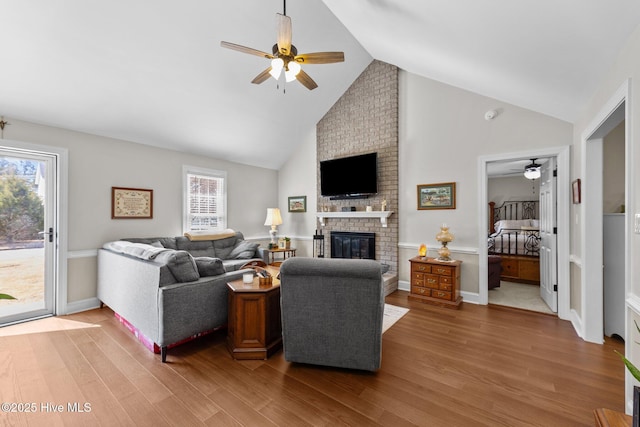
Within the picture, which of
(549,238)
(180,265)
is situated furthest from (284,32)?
(549,238)

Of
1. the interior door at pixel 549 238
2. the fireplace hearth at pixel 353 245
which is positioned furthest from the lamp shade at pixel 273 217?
the interior door at pixel 549 238

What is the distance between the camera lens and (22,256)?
325 centimetres

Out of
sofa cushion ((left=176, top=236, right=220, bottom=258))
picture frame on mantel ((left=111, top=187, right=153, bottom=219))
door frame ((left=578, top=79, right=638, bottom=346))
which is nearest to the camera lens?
door frame ((left=578, top=79, right=638, bottom=346))

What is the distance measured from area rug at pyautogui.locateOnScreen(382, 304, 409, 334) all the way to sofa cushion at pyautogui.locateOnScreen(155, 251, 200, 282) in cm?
217

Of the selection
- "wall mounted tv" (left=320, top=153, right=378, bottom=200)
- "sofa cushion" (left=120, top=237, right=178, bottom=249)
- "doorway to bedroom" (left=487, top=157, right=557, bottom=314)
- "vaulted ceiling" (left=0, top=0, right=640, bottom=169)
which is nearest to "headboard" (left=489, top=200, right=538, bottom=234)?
"doorway to bedroom" (left=487, top=157, right=557, bottom=314)

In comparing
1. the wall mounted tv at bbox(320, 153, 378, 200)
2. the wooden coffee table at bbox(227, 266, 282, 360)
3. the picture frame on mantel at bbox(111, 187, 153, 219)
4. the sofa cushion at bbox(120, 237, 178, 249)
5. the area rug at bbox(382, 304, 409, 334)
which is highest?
the wall mounted tv at bbox(320, 153, 378, 200)

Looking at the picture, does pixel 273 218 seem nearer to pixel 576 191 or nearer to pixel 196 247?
pixel 196 247

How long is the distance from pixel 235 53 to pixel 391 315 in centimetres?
400

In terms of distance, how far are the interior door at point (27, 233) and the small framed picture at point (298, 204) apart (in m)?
3.94

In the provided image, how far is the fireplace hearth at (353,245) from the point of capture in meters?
4.89

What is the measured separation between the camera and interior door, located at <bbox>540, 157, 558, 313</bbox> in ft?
11.3

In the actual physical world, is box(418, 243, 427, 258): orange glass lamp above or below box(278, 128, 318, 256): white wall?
below

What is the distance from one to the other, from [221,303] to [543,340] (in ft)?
11.1

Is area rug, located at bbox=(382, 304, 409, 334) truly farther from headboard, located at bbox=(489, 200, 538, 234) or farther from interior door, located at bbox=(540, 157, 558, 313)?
headboard, located at bbox=(489, 200, 538, 234)
